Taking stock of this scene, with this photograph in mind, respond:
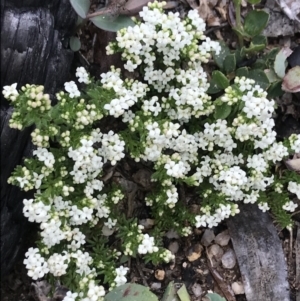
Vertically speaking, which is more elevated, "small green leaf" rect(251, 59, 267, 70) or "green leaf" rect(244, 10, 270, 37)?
"green leaf" rect(244, 10, 270, 37)

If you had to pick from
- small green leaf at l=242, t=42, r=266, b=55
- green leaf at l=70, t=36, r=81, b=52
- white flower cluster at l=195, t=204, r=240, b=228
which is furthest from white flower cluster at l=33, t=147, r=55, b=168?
small green leaf at l=242, t=42, r=266, b=55

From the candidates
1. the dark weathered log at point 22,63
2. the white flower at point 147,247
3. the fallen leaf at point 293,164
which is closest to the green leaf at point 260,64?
the fallen leaf at point 293,164

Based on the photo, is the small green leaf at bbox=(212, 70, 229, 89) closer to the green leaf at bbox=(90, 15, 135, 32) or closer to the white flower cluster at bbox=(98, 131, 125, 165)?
the green leaf at bbox=(90, 15, 135, 32)

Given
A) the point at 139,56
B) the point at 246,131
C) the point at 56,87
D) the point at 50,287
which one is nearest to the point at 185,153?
the point at 246,131

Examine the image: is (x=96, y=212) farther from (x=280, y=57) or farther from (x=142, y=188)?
(x=280, y=57)

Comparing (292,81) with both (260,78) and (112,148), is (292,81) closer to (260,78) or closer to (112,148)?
(260,78)

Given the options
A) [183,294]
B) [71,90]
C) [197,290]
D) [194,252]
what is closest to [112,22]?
[71,90]
